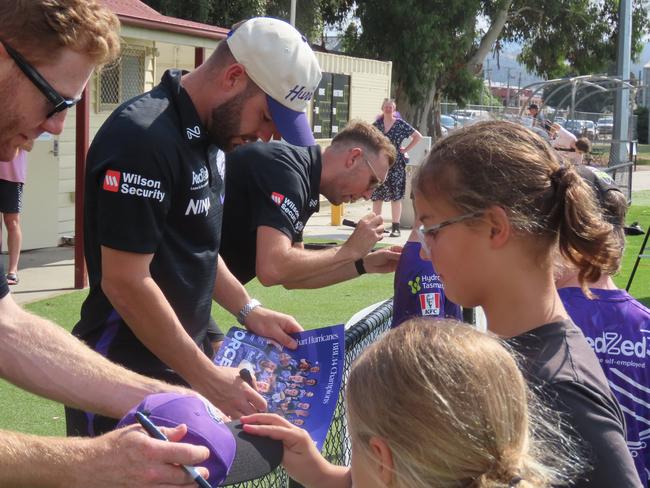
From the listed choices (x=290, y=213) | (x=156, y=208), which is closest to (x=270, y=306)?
(x=290, y=213)

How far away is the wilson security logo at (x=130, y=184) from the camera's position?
295cm

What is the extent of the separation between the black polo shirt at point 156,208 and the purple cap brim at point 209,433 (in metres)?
1.00

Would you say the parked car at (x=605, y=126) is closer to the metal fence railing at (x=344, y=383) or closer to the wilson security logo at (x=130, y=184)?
the metal fence railing at (x=344, y=383)

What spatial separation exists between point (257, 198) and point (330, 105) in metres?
16.7

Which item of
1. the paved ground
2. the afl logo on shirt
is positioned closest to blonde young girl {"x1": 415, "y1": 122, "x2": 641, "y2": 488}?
the afl logo on shirt

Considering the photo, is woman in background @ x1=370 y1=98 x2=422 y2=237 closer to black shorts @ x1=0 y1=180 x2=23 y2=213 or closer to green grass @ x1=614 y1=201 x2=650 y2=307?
green grass @ x1=614 y1=201 x2=650 y2=307

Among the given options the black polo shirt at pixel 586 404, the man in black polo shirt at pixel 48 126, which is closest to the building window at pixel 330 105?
the man in black polo shirt at pixel 48 126

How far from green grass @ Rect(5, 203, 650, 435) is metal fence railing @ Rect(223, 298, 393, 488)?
234 centimetres

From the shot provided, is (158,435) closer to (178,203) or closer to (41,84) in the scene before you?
(41,84)

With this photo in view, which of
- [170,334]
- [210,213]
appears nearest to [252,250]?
[210,213]

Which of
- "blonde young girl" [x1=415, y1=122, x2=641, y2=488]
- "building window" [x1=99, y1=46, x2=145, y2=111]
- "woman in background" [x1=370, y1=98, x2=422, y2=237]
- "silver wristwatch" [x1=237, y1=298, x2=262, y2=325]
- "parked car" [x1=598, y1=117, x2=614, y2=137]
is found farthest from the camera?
"parked car" [x1=598, y1=117, x2=614, y2=137]

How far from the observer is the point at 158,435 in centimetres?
192

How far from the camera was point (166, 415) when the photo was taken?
1.96 metres

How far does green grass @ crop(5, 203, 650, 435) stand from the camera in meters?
5.96
